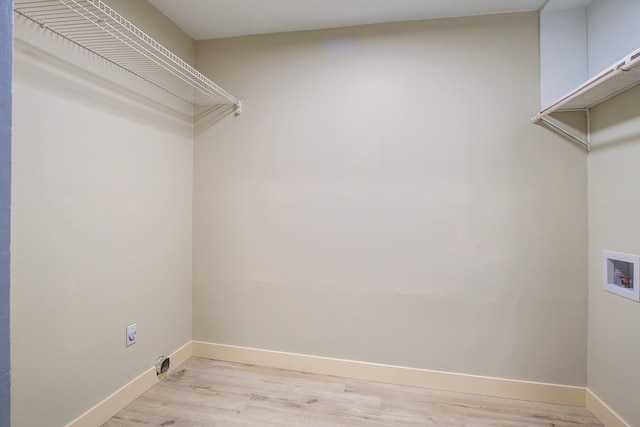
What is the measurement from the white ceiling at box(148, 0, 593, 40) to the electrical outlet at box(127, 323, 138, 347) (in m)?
1.92

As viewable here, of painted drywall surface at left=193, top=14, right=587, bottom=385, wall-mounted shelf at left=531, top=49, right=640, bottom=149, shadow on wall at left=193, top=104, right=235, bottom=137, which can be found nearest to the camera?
wall-mounted shelf at left=531, top=49, right=640, bottom=149

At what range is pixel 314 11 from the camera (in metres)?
1.82

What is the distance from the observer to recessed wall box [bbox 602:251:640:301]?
1367mm

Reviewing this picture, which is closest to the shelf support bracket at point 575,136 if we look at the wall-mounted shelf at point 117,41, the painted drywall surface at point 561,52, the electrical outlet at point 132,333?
the painted drywall surface at point 561,52

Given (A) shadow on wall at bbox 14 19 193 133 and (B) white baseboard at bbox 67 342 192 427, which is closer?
(A) shadow on wall at bbox 14 19 193 133

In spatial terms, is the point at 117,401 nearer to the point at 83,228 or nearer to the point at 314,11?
the point at 83,228

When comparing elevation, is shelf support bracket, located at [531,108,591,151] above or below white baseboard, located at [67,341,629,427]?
above

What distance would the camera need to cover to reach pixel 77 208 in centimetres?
138

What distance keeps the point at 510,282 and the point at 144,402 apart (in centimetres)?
228

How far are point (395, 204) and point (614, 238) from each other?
1.12m

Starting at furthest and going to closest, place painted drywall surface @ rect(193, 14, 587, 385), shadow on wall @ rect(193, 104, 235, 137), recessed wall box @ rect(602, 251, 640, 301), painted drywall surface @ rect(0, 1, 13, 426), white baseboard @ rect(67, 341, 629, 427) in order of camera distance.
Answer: shadow on wall @ rect(193, 104, 235, 137) < painted drywall surface @ rect(193, 14, 587, 385) < white baseboard @ rect(67, 341, 629, 427) < recessed wall box @ rect(602, 251, 640, 301) < painted drywall surface @ rect(0, 1, 13, 426)

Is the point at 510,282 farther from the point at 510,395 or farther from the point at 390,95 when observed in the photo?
the point at 390,95

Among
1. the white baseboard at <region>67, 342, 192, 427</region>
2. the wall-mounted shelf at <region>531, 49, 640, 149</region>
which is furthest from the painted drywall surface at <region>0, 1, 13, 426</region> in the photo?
the wall-mounted shelf at <region>531, 49, 640, 149</region>

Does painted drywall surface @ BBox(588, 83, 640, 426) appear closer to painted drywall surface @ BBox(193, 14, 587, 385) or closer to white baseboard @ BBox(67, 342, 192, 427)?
painted drywall surface @ BBox(193, 14, 587, 385)
